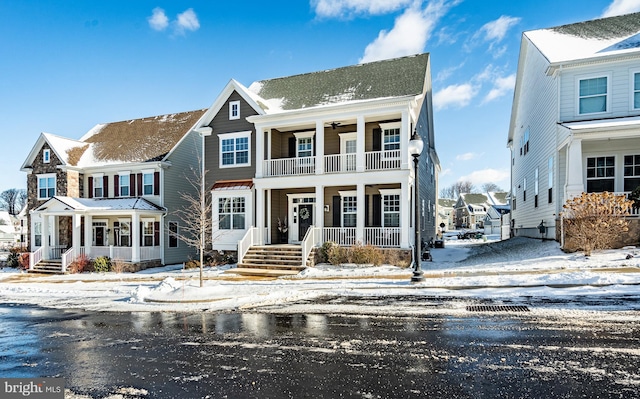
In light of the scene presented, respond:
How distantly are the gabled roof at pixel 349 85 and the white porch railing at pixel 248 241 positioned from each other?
672 cm

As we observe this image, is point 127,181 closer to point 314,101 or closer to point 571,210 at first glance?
point 314,101

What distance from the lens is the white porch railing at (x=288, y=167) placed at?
19703 mm

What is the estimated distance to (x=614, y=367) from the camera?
4684mm

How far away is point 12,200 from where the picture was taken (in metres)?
108

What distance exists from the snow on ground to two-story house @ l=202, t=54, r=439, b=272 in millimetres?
4182

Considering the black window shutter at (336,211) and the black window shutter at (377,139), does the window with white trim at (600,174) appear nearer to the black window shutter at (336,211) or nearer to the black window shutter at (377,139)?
the black window shutter at (377,139)

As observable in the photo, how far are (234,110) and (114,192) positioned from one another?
11293mm

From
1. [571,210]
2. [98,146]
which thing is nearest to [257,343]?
[571,210]

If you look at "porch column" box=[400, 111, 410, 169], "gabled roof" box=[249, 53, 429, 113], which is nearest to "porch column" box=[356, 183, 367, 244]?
"porch column" box=[400, 111, 410, 169]

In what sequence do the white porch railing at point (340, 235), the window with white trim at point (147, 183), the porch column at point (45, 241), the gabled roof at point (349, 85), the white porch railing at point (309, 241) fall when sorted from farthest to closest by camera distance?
the window with white trim at point (147, 183) < the porch column at point (45, 241) < the gabled roof at point (349, 85) < the white porch railing at point (340, 235) < the white porch railing at point (309, 241)

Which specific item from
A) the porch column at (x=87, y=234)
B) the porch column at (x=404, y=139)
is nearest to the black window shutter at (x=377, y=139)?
the porch column at (x=404, y=139)

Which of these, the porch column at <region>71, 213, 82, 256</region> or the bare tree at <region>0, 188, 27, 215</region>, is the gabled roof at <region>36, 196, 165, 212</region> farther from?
the bare tree at <region>0, 188, 27, 215</region>

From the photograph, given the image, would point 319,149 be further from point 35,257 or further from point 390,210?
point 35,257

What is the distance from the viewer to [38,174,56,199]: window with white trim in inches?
1023
